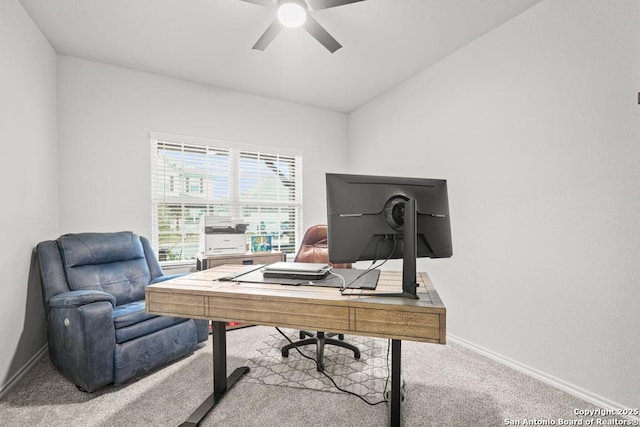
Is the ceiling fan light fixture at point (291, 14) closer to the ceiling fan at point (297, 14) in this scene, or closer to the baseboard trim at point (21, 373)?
the ceiling fan at point (297, 14)

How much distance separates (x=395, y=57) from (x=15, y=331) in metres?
3.79

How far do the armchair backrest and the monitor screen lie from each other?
2.16m

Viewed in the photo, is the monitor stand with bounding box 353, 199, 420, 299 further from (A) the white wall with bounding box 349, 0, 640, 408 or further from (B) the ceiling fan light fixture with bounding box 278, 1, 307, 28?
(B) the ceiling fan light fixture with bounding box 278, 1, 307, 28

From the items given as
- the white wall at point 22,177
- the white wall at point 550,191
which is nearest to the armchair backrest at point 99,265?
the white wall at point 22,177

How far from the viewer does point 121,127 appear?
10.0 feet

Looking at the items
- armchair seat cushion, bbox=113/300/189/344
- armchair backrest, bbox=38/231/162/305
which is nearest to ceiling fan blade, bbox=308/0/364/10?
armchair seat cushion, bbox=113/300/189/344

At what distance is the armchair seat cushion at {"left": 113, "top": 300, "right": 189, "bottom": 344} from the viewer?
77.1 inches

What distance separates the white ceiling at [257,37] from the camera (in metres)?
2.16

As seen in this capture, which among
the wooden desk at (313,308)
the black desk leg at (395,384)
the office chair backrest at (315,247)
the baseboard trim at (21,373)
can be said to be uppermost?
the office chair backrest at (315,247)

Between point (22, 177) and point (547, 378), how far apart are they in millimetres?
4010

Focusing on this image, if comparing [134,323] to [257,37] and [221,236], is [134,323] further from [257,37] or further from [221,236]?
[257,37]

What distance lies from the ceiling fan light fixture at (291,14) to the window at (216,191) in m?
1.89

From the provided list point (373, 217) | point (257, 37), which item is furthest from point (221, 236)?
point (373, 217)

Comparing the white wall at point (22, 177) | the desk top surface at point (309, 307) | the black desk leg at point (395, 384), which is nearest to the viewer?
the desk top surface at point (309, 307)
